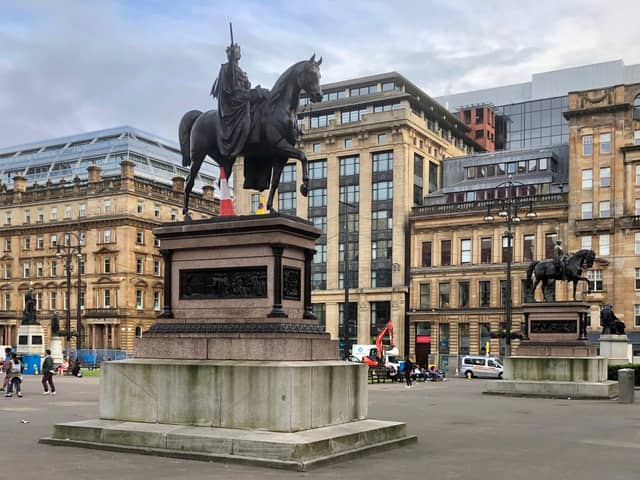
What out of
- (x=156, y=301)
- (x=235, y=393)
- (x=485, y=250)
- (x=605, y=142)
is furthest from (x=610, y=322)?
(x=156, y=301)

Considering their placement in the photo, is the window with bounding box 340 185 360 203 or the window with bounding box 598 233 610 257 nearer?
the window with bounding box 598 233 610 257

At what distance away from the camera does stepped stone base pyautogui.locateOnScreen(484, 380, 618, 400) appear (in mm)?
29750

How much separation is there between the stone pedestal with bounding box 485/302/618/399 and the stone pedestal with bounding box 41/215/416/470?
1660 centimetres

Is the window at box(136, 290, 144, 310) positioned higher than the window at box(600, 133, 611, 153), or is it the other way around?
the window at box(600, 133, 611, 153)

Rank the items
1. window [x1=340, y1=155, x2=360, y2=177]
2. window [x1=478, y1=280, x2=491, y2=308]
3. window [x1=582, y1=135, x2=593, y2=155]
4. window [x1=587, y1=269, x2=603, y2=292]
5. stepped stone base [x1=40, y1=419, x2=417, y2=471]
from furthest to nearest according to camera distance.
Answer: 1. window [x1=340, y1=155, x2=360, y2=177]
2. window [x1=478, y1=280, x2=491, y2=308]
3. window [x1=582, y1=135, x2=593, y2=155]
4. window [x1=587, y1=269, x2=603, y2=292]
5. stepped stone base [x1=40, y1=419, x2=417, y2=471]

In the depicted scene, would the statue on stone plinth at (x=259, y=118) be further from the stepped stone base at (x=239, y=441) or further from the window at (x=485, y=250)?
the window at (x=485, y=250)

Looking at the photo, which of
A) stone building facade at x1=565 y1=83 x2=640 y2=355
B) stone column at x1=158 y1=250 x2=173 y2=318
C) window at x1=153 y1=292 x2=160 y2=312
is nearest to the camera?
stone column at x1=158 y1=250 x2=173 y2=318

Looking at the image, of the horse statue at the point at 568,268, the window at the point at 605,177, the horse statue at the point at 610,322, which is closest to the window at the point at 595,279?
the window at the point at 605,177

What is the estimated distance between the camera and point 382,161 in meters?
91.4

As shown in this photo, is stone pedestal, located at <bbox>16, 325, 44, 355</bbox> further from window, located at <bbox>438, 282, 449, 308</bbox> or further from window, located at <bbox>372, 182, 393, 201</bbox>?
window, located at <bbox>372, 182, 393, 201</bbox>

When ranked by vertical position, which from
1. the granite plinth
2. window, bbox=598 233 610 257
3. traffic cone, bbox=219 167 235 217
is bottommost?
the granite plinth

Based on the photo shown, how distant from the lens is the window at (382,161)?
90725 mm

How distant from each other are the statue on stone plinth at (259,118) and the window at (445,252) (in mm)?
70897

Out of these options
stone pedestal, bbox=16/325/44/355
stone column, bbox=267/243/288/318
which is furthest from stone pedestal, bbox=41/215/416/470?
stone pedestal, bbox=16/325/44/355
